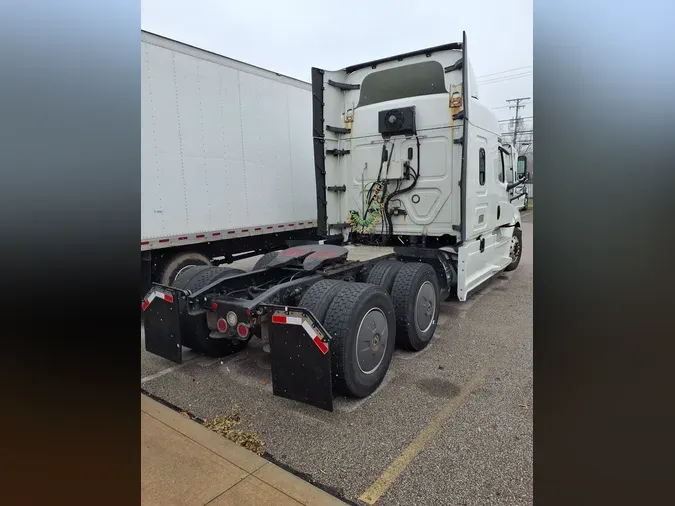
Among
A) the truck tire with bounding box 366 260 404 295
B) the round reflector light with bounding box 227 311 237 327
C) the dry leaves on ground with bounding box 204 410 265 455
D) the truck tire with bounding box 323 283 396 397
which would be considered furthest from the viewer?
the truck tire with bounding box 366 260 404 295

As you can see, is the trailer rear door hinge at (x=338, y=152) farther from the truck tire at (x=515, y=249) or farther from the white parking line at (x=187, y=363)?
the truck tire at (x=515, y=249)

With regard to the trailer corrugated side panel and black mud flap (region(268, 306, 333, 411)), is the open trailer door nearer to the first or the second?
the trailer corrugated side panel

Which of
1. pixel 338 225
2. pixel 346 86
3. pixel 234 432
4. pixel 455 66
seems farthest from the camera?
pixel 338 225

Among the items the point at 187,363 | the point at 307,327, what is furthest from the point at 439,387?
the point at 187,363

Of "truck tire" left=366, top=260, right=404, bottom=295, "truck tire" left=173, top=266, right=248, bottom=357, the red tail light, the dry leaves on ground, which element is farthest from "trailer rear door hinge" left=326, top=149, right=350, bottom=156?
the dry leaves on ground

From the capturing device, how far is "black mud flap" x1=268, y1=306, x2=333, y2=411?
333cm

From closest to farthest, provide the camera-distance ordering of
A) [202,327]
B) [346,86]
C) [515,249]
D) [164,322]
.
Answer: [164,322] < [202,327] < [346,86] < [515,249]

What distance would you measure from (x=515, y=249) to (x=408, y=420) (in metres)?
6.84

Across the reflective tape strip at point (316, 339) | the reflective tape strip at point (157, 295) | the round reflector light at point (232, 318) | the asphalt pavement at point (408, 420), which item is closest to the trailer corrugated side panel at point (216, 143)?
the reflective tape strip at point (157, 295)

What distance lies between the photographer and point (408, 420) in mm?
3457

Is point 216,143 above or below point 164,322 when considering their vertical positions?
above

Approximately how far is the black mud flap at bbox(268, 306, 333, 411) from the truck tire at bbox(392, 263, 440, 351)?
1656 millimetres

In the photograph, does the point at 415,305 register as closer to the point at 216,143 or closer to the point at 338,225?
the point at 338,225

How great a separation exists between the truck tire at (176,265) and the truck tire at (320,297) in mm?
3075
